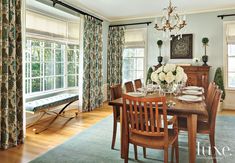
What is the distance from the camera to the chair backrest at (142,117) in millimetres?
2049

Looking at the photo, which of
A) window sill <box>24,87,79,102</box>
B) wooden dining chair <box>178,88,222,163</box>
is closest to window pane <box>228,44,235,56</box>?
wooden dining chair <box>178,88,222,163</box>

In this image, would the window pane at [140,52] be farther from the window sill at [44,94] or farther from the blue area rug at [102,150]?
the blue area rug at [102,150]

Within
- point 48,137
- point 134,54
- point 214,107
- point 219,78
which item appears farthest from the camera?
point 134,54

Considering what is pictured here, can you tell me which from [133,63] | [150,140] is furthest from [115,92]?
[133,63]

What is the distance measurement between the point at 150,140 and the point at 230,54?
4479mm

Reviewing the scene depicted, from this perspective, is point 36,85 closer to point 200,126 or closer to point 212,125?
point 200,126

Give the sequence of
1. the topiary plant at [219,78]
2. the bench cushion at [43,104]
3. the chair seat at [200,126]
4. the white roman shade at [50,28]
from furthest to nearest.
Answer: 1. the topiary plant at [219,78]
2. the white roman shade at [50,28]
3. the bench cushion at [43,104]
4. the chair seat at [200,126]

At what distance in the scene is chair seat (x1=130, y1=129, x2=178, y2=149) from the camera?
2.09 metres

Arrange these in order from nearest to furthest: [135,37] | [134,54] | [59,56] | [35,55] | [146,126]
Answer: [146,126] < [35,55] < [59,56] < [135,37] < [134,54]

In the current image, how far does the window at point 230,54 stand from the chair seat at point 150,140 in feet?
13.3

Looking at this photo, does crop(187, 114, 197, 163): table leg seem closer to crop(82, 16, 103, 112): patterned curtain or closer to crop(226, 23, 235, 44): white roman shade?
crop(82, 16, 103, 112): patterned curtain

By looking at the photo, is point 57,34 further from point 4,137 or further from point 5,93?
point 4,137

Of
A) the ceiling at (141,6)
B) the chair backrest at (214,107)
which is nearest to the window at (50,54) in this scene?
the ceiling at (141,6)

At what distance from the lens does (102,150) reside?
2.92 metres
